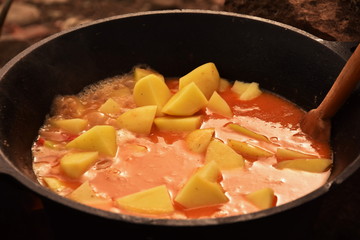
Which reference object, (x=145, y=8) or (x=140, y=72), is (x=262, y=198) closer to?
(x=140, y=72)

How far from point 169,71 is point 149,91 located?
0.41 m

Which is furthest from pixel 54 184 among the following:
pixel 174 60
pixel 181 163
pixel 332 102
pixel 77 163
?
pixel 332 102

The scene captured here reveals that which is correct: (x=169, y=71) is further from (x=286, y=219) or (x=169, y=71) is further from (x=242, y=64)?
(x=286, y=219)

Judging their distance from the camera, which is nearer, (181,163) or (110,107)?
(181,163)

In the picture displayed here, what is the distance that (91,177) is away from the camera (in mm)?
1969

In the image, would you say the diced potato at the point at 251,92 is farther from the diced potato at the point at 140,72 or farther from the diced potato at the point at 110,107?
the diced potato at the point at 110,107

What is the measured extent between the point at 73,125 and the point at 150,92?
37 centimetres

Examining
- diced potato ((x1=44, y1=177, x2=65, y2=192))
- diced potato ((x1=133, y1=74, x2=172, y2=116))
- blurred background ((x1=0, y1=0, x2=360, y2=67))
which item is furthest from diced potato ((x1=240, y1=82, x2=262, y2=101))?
diced potato ((x1=44, y1=177, x2=65, y2=192))

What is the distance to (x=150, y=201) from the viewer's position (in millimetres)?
1753

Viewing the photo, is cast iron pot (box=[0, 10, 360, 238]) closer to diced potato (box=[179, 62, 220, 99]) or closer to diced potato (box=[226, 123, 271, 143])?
diced potato (box=[179, 62, 220, 99])

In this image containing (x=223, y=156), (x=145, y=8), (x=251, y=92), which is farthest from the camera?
(x=145, y=8)

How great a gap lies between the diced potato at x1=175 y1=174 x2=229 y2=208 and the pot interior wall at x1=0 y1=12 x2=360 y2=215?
579 millimetres

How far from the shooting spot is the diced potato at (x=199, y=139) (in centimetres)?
209

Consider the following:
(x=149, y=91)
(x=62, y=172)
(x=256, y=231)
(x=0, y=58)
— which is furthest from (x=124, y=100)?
(x=0, y=58)
